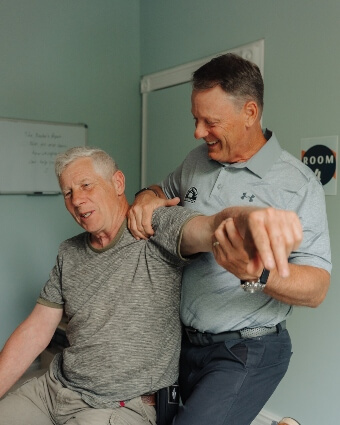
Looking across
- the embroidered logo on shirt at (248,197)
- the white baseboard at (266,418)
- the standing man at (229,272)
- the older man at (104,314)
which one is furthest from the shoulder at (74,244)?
the white baseboard at (266,418)

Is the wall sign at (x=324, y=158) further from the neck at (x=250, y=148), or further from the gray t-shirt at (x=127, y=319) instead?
the gray t-shirt at (x=127, y=319)

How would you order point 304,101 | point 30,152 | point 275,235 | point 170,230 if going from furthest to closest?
point 30,152, point 304,101, point 170,230, point 275,235

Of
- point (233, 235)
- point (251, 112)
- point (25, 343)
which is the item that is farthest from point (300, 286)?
point (25, 343)

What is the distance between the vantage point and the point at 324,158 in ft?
7.68

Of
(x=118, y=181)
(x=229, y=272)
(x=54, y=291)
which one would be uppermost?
(x=118, y=181)

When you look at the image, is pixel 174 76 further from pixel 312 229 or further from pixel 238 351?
pixel 238 351

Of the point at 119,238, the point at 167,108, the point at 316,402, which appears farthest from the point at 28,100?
the point at 316,402

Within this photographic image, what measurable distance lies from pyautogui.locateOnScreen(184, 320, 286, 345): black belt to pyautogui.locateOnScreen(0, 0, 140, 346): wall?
1.96 m

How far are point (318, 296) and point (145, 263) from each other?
500 mm

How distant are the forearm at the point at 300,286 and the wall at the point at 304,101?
1.16 meters

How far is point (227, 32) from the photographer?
9.48ft

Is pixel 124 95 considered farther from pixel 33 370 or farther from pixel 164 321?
pixel 164 321

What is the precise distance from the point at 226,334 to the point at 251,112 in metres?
0.70

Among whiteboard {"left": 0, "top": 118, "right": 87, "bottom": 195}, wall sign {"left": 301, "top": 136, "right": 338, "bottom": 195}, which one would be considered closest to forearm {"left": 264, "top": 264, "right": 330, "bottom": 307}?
wall sign {"left": 301, "top": 136, "right": 338, "bottom": 195}
